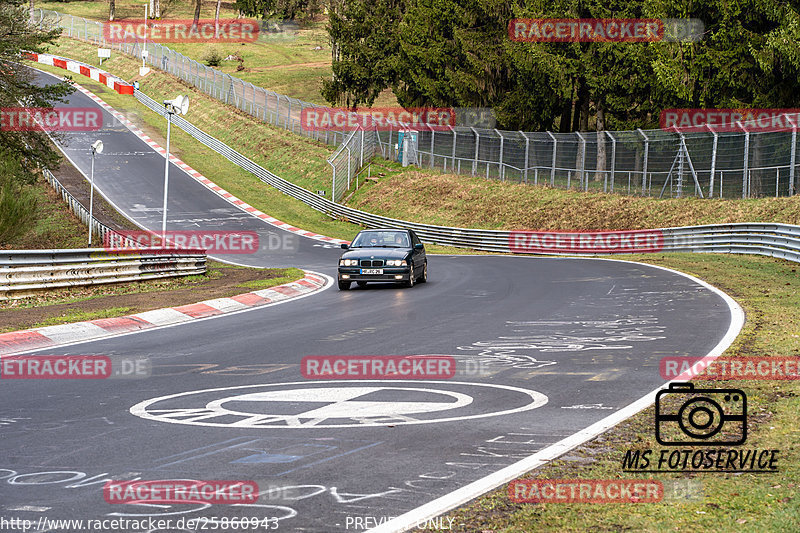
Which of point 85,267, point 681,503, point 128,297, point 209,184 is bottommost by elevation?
point 128,297

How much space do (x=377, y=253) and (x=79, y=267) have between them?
669 centimetres

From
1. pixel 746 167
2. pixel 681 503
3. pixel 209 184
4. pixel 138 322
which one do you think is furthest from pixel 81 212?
pixel 681 503

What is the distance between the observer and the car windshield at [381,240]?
72.5ft

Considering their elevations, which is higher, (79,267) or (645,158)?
(645,158)

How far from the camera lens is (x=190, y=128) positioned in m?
70.5

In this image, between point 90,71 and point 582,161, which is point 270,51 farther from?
point 582,161

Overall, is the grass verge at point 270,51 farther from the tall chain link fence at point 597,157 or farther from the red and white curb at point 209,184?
the tall chain link fence at point 597,157

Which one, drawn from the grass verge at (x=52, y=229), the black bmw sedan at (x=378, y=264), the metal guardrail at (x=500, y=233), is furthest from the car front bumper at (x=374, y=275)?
the grass verge at (x=52, y=229)

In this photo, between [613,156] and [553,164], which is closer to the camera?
[613,156]

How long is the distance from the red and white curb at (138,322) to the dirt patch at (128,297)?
0.36m

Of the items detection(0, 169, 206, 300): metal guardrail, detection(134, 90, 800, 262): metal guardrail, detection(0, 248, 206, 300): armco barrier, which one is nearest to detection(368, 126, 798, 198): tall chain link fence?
detection(134, 90, 800, 262): metal guardrail

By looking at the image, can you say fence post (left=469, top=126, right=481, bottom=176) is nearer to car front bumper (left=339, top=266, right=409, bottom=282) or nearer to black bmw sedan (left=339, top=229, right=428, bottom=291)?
black bmw sedan (left=339, top=229, right=428, bottom=291)

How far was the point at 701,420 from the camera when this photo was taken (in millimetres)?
7059

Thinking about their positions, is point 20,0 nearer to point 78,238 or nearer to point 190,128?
point 78,238
